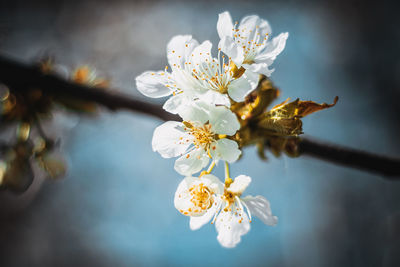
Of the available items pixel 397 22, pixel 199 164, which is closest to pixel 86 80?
pixel 199 164

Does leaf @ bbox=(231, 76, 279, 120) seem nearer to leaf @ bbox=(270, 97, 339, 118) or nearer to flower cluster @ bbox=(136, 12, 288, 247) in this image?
flower cluster @ bbox=(136, 12, 288, 247)

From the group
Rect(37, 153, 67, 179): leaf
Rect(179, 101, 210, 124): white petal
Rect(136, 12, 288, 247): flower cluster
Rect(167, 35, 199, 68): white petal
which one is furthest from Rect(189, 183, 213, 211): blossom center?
Rect(37, 153, 67, 179): leaf

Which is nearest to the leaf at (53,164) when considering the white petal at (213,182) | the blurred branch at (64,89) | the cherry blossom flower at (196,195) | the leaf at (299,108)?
the blurred branch at (64,89)

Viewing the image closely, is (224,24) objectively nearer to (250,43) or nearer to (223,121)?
(250,43)

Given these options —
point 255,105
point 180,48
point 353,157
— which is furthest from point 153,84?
point 353,157

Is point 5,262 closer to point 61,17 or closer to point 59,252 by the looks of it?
point 59,252
